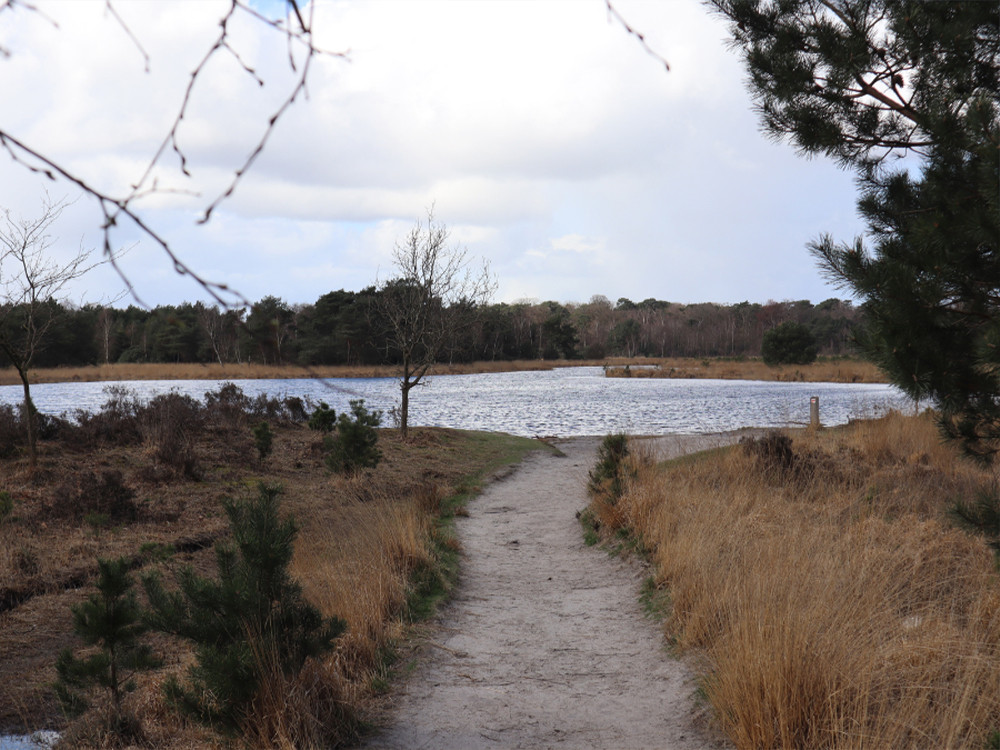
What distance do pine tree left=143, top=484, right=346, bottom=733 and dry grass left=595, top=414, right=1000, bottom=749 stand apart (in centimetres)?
236

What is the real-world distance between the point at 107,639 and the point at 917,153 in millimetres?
6728

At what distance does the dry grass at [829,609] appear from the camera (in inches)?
138

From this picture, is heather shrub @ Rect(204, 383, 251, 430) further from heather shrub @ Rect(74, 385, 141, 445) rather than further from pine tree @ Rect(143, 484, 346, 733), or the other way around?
pine tree @ Rect(143, 484, 346, 733)

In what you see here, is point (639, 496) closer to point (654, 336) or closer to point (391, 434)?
point (391, 434)

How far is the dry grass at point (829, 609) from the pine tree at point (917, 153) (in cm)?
124

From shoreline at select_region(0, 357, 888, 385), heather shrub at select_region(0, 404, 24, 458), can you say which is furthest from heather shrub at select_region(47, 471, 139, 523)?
shoreline at select_region(0, 357, 888, 385)

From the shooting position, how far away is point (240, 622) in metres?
3.93

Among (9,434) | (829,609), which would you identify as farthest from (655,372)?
(829,609)

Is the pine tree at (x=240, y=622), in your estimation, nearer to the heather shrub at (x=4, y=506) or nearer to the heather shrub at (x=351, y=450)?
the heather shrub at (x=4, y=506)

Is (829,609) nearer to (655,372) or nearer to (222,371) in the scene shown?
(222,371)

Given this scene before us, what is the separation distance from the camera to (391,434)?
2192 centimetres

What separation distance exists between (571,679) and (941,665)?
2.26 meters

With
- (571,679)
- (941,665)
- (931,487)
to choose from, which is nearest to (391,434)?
(931,487)

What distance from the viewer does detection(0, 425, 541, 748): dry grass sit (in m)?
4.26
